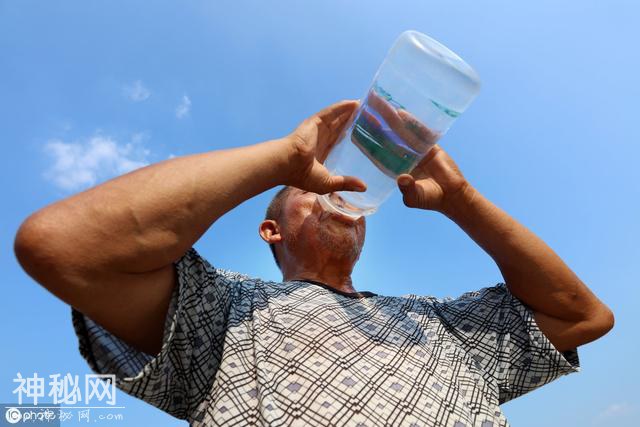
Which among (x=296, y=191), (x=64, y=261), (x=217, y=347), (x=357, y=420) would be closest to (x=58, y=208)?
(x=64, y=261)

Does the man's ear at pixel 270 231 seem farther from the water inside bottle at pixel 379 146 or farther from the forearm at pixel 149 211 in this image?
the forearm at pixel 149 211

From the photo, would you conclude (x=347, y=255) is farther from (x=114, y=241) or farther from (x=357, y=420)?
(x=114, y=241)

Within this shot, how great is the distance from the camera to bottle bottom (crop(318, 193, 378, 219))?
5.73 feet

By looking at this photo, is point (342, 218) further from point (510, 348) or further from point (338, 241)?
point (510, 348)

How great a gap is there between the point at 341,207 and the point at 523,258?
0.69 m

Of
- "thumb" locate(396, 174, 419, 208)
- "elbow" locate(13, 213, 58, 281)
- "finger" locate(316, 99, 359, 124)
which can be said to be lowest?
"elbow" locate(13, 213, 58, 281)

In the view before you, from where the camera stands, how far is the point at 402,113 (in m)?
1.54

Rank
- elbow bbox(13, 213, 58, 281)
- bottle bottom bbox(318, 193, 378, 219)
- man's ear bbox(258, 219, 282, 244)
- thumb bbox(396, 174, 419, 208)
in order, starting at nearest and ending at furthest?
elbow bbox(13, 213, 58, 281)
thumb bbox(396, 174, 419, 208)
bottle bottom bbox(318, 193, 378, 219)
man's ear bbox(258, 219, 282, 244)

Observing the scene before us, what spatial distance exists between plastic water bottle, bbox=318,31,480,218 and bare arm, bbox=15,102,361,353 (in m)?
0.39

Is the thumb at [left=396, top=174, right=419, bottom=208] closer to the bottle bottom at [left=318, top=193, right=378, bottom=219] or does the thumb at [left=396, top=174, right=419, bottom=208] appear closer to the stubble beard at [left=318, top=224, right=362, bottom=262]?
the bottle bottom at [left=318, top=193, right=378, bottom=219]

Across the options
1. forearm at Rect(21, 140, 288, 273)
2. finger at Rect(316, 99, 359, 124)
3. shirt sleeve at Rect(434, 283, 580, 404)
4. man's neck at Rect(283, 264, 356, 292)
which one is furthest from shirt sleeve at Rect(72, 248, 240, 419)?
shirt sleeve at Rect(434, 283, 580, 404)

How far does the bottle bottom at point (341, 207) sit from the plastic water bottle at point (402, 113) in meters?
0.05

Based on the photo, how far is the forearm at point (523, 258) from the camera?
1.65 m

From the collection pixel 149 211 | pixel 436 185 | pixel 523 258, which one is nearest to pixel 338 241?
pixel 436 185
